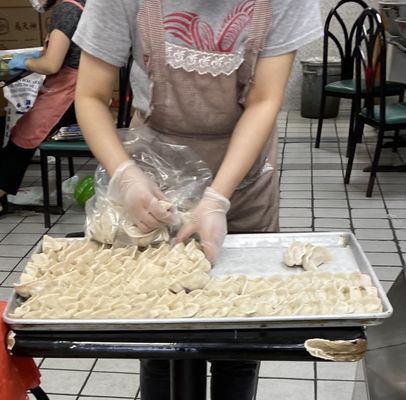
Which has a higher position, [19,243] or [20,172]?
[20,172]

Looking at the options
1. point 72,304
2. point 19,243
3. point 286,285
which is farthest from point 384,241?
point 72,304

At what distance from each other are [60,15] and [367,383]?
89.3 inches

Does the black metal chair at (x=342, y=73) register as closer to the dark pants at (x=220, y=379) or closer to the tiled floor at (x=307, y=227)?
the tiled floor at (x=307, y=227)

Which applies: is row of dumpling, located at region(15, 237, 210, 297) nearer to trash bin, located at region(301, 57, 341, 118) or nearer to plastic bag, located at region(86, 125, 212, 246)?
plastic bag, located at region(86, 125, 212, 246)

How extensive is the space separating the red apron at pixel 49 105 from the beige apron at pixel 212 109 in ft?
6.43

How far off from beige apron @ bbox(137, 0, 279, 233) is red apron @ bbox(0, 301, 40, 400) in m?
0.54

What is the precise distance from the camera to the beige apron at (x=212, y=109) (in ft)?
3.77

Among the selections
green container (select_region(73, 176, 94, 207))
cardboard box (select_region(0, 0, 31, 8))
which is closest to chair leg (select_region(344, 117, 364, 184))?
green container (select_region(73, 176, 94, 207))

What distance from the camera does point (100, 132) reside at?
3.91 feet

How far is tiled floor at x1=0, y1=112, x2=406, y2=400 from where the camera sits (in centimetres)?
190

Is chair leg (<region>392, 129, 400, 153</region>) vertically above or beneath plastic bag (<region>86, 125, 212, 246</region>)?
beneath

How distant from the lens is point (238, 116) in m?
1.29

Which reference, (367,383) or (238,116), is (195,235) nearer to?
(238,116)

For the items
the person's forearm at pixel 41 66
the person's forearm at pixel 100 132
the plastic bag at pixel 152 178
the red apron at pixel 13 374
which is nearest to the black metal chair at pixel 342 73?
the person's forearm at pixel 41 66
